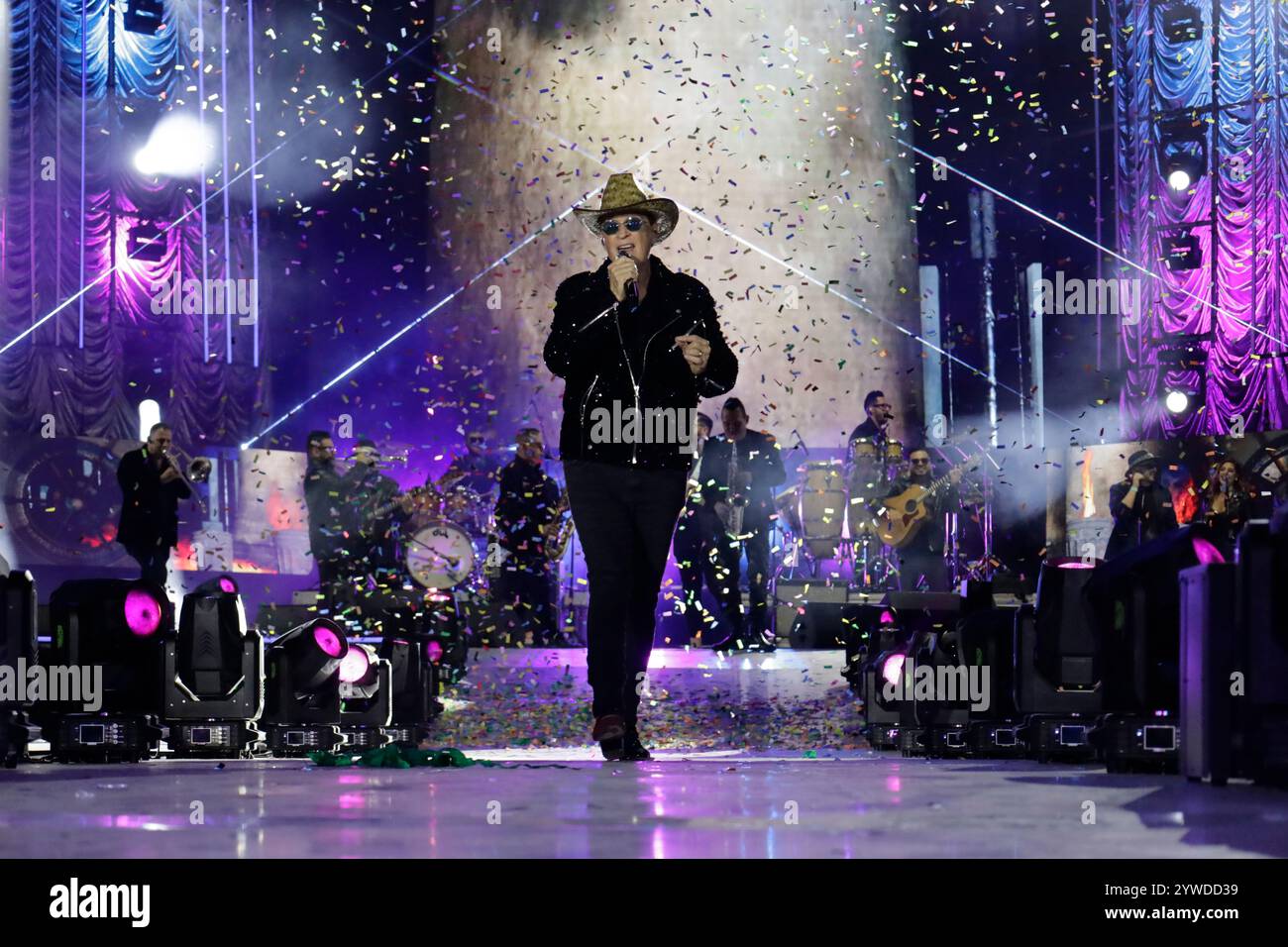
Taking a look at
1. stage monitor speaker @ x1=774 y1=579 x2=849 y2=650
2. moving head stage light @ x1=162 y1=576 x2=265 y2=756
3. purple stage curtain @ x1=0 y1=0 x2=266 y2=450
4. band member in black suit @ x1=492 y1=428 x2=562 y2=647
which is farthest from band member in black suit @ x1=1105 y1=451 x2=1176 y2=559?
purple stage curtain @ x1=0 y1=0 x2=266 y2=450

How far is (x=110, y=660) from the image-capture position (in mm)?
5277

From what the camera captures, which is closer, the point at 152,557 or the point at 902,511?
the point at 152,557

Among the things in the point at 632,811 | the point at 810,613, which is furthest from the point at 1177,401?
the point at 632,811

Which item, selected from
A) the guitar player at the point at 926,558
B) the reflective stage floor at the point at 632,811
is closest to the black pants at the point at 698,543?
the guitar player at the point at 926,558

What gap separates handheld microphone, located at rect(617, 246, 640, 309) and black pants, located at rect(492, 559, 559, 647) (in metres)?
6.91

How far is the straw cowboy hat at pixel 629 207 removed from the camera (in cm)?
497

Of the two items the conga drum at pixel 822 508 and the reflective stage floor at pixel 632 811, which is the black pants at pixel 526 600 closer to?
the conga drum at pixel 822 508

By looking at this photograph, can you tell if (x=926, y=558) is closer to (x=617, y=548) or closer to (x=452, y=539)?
(x=452, y=539)

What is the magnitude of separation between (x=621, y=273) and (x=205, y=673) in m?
1.72

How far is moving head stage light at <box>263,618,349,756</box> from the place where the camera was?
5.73 m

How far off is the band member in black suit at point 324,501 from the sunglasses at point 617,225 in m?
6.75

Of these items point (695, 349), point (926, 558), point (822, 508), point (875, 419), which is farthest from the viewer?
point (822, 508)
